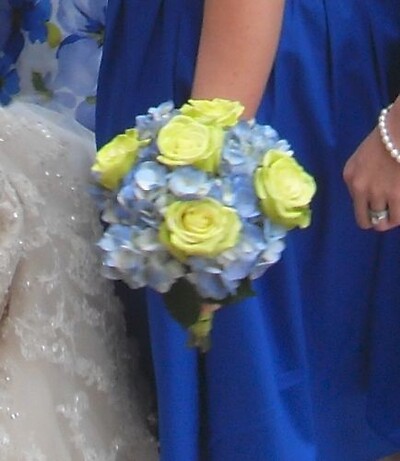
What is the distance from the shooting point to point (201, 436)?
1.11 meters

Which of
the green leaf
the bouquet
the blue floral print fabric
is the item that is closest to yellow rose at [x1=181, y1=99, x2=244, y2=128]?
the bouquet

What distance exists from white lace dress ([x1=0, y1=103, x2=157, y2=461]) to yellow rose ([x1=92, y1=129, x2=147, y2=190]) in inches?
5.4

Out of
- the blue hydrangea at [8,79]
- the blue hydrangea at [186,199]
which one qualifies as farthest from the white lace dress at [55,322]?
the blue hydrangea at [8,79]

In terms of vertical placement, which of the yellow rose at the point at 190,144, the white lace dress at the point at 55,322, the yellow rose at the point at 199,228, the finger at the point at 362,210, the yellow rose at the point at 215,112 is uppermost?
the yellow rose at the point at 215,112

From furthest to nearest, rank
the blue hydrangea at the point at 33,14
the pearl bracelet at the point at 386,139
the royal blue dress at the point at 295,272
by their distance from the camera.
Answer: the blue hydrangea at the point at 33,14 < the royal blue dress at the point at 295,272 < the pearl bracelet at the point at 386,139

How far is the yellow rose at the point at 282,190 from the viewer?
0.79m

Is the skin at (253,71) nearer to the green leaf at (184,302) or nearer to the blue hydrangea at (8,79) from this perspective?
the green leaf at (184,302)

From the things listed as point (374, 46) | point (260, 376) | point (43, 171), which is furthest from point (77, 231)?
point (374, 46)

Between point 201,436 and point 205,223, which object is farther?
point 201,436

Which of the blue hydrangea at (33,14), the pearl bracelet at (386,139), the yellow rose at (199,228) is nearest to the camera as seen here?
the yellow rose at (199,228)

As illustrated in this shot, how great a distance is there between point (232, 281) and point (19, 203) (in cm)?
26

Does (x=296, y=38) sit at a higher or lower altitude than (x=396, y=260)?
higher

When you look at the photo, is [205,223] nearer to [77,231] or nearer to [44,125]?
[77,231]

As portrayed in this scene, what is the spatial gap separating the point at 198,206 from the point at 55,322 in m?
0.31
